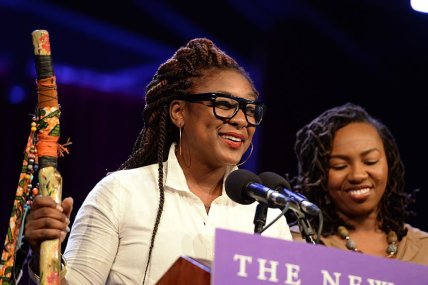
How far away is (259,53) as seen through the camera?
5762mm

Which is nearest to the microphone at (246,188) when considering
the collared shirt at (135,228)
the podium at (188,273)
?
the podium at (188,273)

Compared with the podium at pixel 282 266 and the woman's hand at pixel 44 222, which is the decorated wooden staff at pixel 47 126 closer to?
the woman's hand at pixel 44 222

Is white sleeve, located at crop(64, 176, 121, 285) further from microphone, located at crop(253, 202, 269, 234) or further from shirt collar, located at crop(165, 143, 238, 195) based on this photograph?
microphone, located at crop(253, 202, 269, 234)

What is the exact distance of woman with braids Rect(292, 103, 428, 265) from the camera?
383cm

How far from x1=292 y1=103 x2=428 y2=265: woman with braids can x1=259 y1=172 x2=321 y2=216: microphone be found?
141cm

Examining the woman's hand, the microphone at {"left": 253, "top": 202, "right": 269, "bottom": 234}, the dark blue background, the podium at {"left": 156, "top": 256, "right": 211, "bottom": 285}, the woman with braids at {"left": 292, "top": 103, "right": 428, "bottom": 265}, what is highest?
the dark blue background

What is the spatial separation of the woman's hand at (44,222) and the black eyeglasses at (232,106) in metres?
0.86

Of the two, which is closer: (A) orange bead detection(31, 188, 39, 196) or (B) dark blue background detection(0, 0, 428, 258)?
(A) orange bead detection(31, 188, 39, 196)

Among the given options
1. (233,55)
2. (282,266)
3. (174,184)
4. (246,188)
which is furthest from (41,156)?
(233,55)

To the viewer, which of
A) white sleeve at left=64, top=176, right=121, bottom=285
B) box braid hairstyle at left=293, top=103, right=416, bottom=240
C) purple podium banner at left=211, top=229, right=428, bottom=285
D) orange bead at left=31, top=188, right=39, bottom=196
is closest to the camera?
purple podium banner at left=211, top=229, right=428, bottom=285

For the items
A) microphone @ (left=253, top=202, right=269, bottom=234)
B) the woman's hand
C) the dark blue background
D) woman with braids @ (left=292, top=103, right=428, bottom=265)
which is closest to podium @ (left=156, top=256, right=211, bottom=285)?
microphone @ (left=253, top=202, right=269, bottom=234)

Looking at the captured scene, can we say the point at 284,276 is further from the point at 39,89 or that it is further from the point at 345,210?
the point at 345,210

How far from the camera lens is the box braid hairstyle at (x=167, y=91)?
10.5 ft

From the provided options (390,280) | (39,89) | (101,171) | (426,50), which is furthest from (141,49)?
(390,280)
